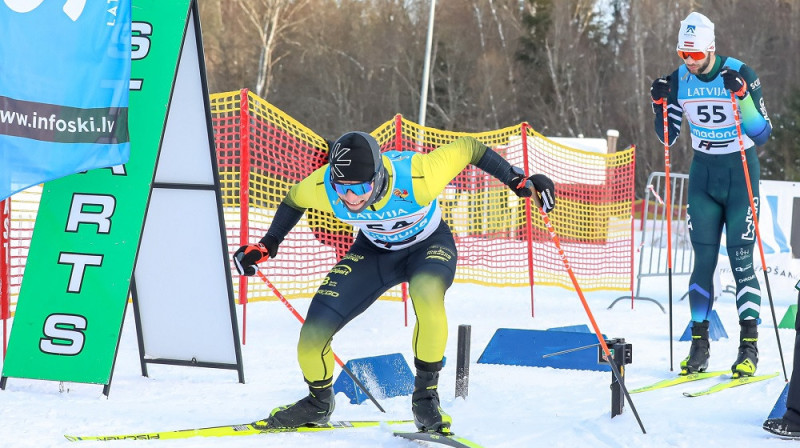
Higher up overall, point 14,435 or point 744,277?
point 744,277

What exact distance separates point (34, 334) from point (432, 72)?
33133mm

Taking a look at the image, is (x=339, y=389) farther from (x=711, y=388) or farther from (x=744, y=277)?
(x=744, y=277)

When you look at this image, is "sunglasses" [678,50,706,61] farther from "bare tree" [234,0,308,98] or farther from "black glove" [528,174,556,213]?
"bare tree" [234,0,308,98]

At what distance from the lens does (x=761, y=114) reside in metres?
6.04

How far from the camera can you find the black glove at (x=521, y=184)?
176 inches

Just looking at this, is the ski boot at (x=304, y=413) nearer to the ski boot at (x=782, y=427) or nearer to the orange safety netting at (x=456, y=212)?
the ski boot at (x=782, y=427)

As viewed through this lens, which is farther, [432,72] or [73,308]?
[432,72]

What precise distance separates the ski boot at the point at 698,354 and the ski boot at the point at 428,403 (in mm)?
2421

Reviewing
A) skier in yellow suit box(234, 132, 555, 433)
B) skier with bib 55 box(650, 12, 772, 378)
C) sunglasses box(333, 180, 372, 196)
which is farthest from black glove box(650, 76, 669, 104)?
sunglasses box(333, 180, 372, 196)

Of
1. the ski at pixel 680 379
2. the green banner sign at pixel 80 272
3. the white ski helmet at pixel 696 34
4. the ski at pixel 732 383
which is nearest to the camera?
the green banner sign at pixel 80 272

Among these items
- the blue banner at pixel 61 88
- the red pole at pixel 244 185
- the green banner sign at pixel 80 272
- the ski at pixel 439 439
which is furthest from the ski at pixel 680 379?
the blue banner at pixel 61 88

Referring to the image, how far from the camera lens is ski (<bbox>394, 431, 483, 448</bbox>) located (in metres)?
4.05

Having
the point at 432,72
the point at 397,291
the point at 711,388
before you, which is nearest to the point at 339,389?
the point at 711,388

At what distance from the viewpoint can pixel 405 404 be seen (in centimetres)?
521
